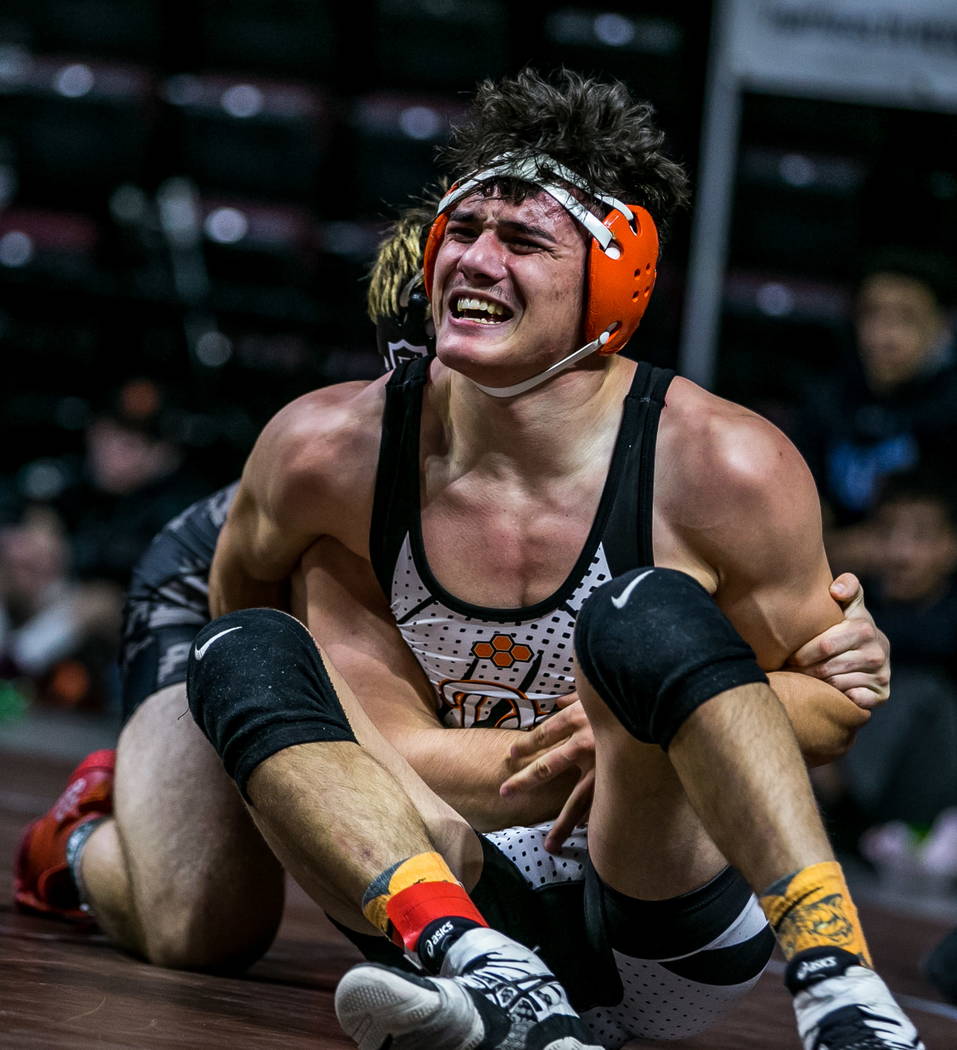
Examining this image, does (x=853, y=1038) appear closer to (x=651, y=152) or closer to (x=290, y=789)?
(x=290, y=789)

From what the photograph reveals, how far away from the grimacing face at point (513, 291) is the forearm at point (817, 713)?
21.3 inches

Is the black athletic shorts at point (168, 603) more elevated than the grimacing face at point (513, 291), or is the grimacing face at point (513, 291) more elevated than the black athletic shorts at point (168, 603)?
the grimacing face at point (513, 291)

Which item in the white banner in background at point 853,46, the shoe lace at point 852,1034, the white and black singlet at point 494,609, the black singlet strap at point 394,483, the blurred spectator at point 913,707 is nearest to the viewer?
the shoe lace at point 852,1034

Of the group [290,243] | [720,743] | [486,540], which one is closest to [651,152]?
[486,540]

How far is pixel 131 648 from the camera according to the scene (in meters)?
3.29

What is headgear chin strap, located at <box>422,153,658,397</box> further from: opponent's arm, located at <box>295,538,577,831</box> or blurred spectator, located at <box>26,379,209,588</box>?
blurred spectator, located at <box>26,379,209,588</box>

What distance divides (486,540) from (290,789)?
52 cm

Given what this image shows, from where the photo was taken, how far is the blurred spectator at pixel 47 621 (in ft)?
23.5

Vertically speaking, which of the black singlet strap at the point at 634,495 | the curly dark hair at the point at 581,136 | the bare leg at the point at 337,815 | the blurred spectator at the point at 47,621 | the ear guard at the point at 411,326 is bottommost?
the blurred spectator at the point at 47,621

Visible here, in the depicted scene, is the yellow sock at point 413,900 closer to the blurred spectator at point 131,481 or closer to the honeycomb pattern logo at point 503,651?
the honeycomb pattern logo at point 503,651

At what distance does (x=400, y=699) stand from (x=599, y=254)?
27.6 inches

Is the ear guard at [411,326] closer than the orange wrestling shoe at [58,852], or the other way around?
the ear guard at [411,326]

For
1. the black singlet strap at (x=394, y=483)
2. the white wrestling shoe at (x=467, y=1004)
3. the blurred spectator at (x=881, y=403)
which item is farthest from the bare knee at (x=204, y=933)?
the blurred spectator at (x=881, y=403)

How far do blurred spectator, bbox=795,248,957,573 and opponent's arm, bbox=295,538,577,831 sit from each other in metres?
3.30
